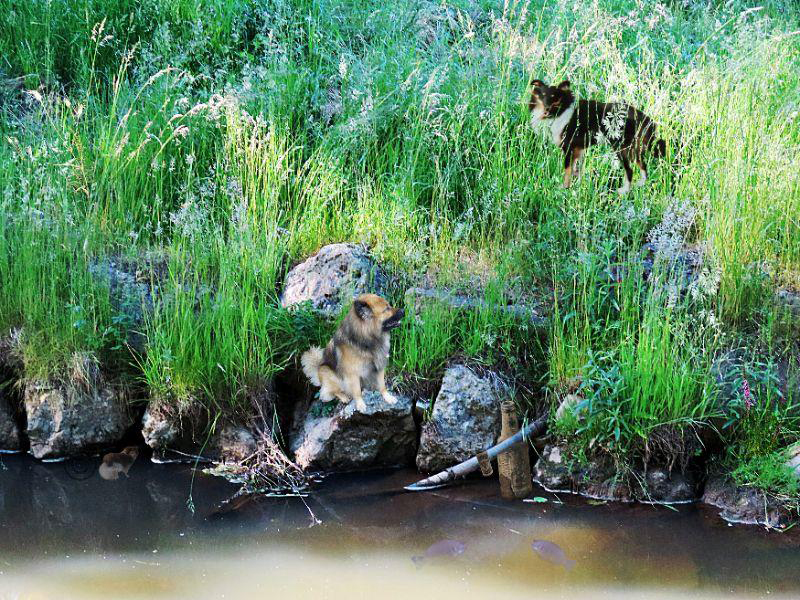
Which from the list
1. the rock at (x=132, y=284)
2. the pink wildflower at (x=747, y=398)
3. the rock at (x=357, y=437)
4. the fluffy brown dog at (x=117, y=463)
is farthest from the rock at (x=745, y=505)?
the rock at (x=132, y=284)

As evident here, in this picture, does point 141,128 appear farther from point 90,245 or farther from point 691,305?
point 691,305

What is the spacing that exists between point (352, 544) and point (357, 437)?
2.57 ft

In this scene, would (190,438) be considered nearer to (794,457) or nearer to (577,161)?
(577,161)

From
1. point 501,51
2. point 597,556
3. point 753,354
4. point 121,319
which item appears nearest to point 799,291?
point 753,354

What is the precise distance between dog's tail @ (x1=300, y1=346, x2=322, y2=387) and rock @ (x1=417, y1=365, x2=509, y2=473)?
69cm

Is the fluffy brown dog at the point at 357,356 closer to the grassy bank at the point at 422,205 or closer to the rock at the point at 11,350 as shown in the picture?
the grassy bank at the point at 422,205

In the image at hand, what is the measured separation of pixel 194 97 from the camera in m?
7.34

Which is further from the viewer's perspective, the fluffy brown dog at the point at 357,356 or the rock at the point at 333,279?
the rock at the point at 333,279

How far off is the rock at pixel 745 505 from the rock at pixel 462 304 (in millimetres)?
1323

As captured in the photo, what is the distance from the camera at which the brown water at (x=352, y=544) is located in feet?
13.4

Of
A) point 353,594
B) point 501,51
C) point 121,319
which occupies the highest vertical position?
point 501,51

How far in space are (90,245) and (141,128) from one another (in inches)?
56.9

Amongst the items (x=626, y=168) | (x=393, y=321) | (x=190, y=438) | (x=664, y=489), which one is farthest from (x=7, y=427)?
(x=626, y=168)

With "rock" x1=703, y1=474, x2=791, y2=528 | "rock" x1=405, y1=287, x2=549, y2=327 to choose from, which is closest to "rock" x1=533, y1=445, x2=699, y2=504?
"rock" x1=703, y1=474, x2=791, y2=528
